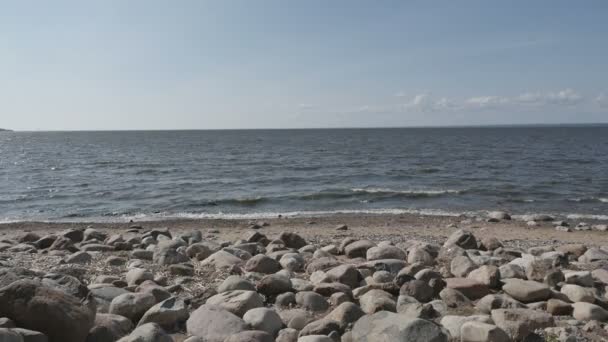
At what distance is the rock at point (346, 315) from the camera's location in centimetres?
488

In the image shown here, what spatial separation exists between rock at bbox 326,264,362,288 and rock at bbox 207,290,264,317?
1386mm

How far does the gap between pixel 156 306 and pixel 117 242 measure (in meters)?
5.62

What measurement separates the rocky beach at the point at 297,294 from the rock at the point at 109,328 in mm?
13

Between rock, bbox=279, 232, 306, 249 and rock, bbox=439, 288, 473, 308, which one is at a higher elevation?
rock, bbox=439, 288, 473, 308

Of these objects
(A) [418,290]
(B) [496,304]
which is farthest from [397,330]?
(B) [496,304]

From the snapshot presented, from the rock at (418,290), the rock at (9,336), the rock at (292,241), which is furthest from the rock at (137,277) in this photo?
the rock at (292,241)

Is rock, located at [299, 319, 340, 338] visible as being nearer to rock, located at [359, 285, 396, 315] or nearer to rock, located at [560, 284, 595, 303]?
rock, located at [359, 285, 396, 315]

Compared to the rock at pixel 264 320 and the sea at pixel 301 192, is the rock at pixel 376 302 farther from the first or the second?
the sea at pixel 301 192

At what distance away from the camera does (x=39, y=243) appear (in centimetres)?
1059

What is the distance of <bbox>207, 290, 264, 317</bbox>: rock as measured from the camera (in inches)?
202

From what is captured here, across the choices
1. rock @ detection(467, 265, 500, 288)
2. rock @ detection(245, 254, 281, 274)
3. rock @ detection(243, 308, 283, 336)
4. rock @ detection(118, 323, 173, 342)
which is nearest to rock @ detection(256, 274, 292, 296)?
rock @ detection(243, 308, 283, 336)

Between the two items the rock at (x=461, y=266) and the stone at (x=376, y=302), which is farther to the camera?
the rock at (x=461, y=266)

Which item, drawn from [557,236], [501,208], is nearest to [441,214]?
[501,208]

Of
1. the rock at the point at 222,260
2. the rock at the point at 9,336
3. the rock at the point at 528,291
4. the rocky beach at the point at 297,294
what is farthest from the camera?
the rock at the point at 222,260
